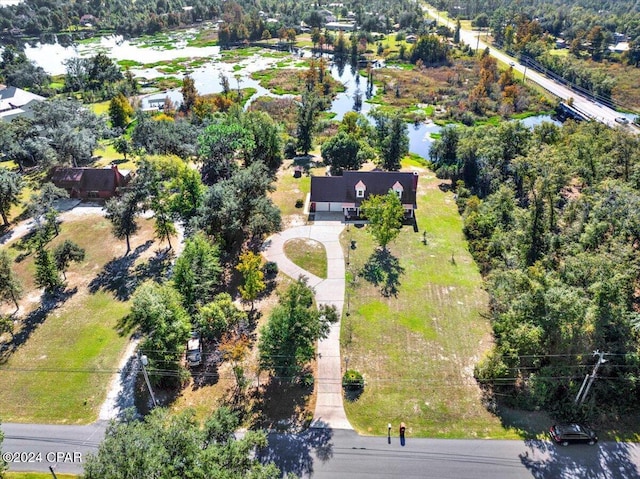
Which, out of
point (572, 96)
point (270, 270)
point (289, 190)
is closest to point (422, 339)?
point (270, 270)

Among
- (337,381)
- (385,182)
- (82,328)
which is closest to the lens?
(337,381)

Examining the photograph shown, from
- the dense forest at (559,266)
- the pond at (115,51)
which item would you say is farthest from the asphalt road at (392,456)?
the pond at (115,51)

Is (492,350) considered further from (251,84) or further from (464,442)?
(251,84)

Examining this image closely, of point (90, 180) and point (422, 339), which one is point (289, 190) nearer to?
point (90, 180)

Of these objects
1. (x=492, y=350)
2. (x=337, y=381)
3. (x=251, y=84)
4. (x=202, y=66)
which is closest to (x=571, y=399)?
(x=492, y=350)

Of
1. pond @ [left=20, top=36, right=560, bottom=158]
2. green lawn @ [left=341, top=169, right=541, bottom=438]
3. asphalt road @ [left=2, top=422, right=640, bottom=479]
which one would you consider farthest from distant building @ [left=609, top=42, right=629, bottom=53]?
asphalt road @ [left=2, top=422, right=640, bottom=479]

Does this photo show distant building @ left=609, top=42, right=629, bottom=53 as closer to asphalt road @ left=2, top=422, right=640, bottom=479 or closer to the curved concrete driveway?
the curved concrete driveway
